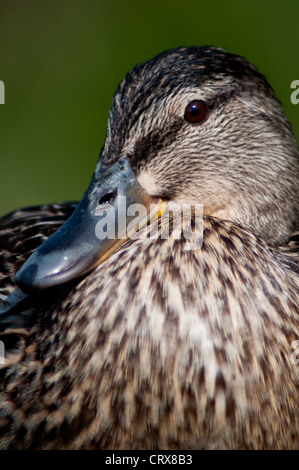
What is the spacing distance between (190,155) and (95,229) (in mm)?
481

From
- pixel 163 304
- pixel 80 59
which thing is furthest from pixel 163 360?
pixel 80 59

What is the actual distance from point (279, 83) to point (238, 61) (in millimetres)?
2910

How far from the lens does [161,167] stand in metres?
2.53

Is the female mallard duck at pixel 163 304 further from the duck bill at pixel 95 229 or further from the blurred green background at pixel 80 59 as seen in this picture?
the blurred green background at pixel 80 59

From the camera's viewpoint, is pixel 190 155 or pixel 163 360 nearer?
pixel 163 360

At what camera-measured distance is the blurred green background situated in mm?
5418

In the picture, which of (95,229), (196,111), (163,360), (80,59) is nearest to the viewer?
(163,360)

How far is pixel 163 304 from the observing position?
2.17m

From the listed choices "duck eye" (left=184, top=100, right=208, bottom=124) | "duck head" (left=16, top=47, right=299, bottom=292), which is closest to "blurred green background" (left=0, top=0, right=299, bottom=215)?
"duck head" (left=16, top=47, right=299, bottom=292)

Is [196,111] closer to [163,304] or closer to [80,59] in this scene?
[163,304]

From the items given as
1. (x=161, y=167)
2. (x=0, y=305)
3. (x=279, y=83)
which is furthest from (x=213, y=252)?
(x=279, y=83)

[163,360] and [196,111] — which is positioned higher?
[196,111]

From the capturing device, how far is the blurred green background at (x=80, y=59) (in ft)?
17.8

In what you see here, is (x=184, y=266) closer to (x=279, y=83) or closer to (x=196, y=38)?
(x=279, y=83)
